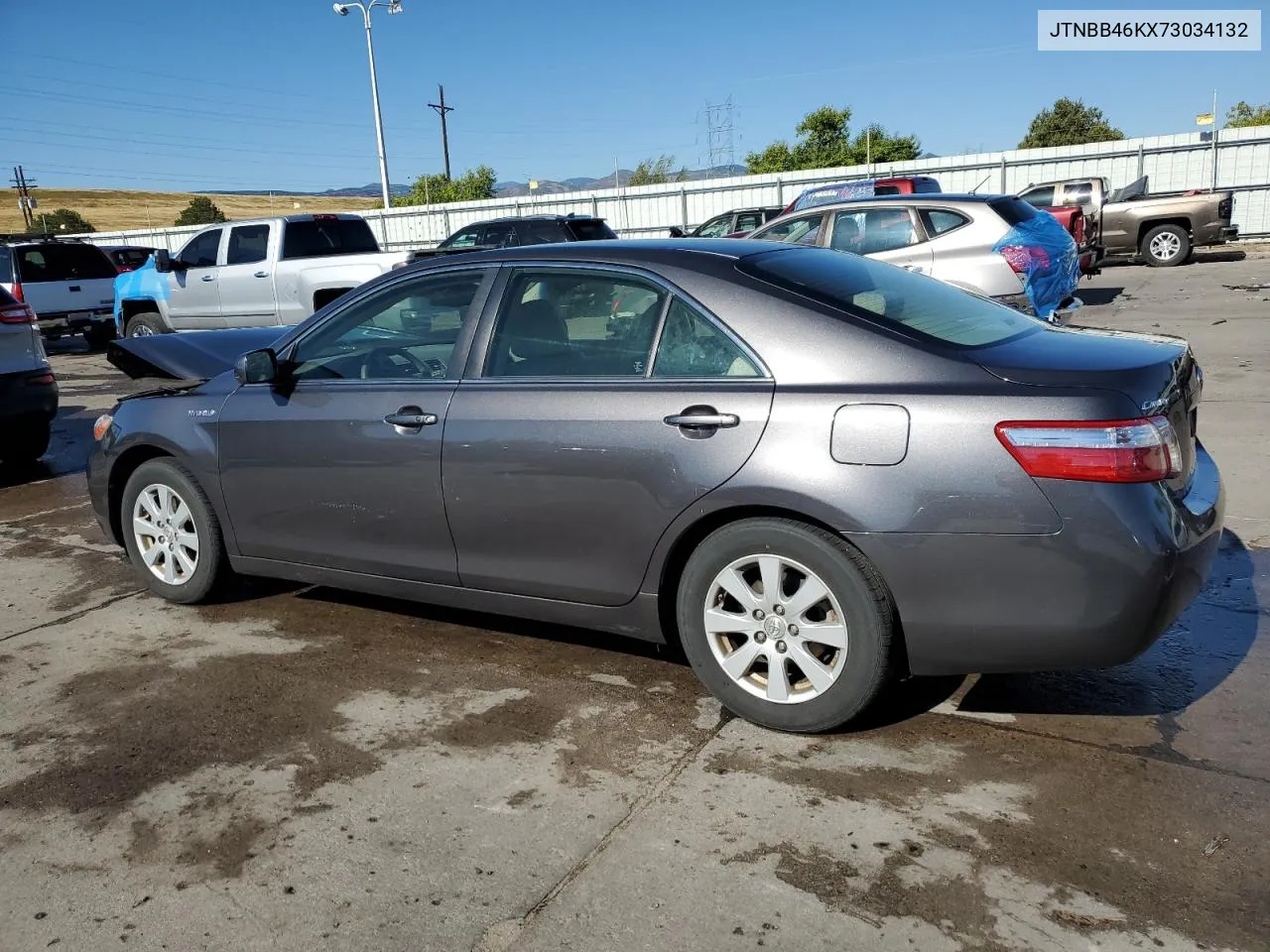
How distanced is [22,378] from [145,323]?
7.67m

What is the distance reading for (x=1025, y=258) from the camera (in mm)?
10453

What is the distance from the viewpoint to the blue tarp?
33.5 ft

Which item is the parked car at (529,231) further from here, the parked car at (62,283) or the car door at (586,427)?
the car door at (586,427)

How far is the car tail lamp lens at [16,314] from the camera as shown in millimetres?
8133

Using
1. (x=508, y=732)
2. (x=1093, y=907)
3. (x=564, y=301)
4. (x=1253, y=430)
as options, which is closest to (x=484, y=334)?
(x=564, y=301)

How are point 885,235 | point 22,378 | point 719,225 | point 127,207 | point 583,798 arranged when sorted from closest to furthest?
point 583,798 < point 22,378 < point 885,235 < point 719,225 < point 127,207

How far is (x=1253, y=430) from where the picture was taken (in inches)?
286

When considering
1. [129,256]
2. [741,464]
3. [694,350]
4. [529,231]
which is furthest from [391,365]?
[129,256]

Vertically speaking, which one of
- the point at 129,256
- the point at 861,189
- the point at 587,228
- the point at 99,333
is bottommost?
the point at 99,333

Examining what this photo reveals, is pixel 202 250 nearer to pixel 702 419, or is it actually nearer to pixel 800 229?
pixel 800 229

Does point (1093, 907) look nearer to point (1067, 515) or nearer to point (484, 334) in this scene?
point (1067, 515)

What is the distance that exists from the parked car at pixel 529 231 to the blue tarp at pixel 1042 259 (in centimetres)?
567

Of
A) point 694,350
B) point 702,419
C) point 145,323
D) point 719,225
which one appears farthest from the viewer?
point 719,225

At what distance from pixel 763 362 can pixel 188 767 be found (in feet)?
7.32
